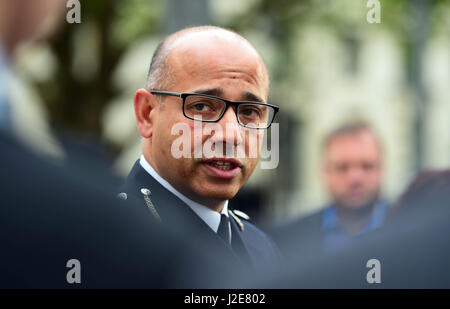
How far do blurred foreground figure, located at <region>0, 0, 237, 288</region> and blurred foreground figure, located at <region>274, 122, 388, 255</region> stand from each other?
1.38 ft

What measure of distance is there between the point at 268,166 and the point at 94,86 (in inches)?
35.0

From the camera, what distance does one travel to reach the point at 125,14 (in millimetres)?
2363

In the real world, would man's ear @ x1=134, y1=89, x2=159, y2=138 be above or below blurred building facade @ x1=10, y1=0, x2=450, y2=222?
below

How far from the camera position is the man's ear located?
1037 millimetres

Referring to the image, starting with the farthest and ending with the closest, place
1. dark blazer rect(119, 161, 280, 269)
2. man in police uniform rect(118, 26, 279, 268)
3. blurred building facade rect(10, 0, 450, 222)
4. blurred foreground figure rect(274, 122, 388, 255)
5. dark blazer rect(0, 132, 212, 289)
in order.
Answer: blurred building facade rect(10, 0, 450, 222), blurred foreground figure rect(274, 122, 388, 255), man in police uniform rect(118, 26, 279, 268), dark blazer rect(119, 161, 280, 269), dark blazer rect(0, 132, 212, 289)

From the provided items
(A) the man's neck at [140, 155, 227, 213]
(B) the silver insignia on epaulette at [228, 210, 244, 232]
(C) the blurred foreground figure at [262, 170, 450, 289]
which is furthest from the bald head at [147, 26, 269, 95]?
(C) the blurred foreground figure at [262, 170, 450, 289]

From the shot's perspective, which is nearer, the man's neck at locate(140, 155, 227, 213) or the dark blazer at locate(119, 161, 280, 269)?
the dark blazer at locate(119, 161, 280, 269)

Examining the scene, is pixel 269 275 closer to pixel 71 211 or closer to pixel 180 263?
pixel 180 263

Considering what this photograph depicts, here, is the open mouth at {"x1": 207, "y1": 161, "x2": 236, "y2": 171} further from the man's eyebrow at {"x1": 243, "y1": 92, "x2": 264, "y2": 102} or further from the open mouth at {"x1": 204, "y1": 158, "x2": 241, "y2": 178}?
the man's eyebrow at {"x1": 243, "y1": 92, "x2": 264, "y2": 102}

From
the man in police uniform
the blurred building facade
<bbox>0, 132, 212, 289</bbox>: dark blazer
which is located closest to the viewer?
<bbox>0, 132, 212, 289</bbox>: dark blazer

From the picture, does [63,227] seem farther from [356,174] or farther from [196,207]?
[356,174]

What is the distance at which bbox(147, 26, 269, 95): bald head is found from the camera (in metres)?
1.04

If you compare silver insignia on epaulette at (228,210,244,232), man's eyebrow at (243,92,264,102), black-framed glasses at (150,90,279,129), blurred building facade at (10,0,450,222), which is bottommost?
silver insignia on epaulette at (228,210,244,232)

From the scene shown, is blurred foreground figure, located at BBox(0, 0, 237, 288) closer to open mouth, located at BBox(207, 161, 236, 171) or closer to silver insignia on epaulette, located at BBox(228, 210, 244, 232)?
open mouth, located at BBox(207, 161, 236, 171)
